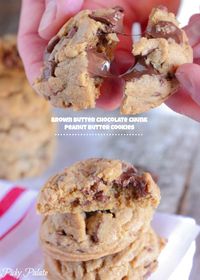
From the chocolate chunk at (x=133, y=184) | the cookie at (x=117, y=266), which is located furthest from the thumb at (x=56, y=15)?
the cookie at (x=117, y=266)

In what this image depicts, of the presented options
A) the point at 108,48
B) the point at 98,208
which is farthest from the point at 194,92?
the point at 98,208

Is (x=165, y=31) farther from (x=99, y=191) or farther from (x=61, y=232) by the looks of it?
(x=61, y=232)

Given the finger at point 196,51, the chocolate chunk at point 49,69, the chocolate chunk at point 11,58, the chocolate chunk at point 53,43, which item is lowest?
the chocolate chunk at point 11,58

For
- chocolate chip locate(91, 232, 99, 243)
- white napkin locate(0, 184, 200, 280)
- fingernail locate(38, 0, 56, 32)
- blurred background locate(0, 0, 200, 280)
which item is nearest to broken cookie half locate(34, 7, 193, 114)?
fingernail locate(38, 0, 56, 32)

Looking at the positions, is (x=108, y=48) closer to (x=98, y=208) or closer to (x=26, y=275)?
(x=98, y=208)

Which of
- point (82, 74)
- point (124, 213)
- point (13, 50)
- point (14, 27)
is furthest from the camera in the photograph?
point (14, 27)

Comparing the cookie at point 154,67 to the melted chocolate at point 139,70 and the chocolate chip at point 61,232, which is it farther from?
the chocolate chip at point 61,232

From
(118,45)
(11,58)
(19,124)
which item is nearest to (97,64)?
(118,45)
